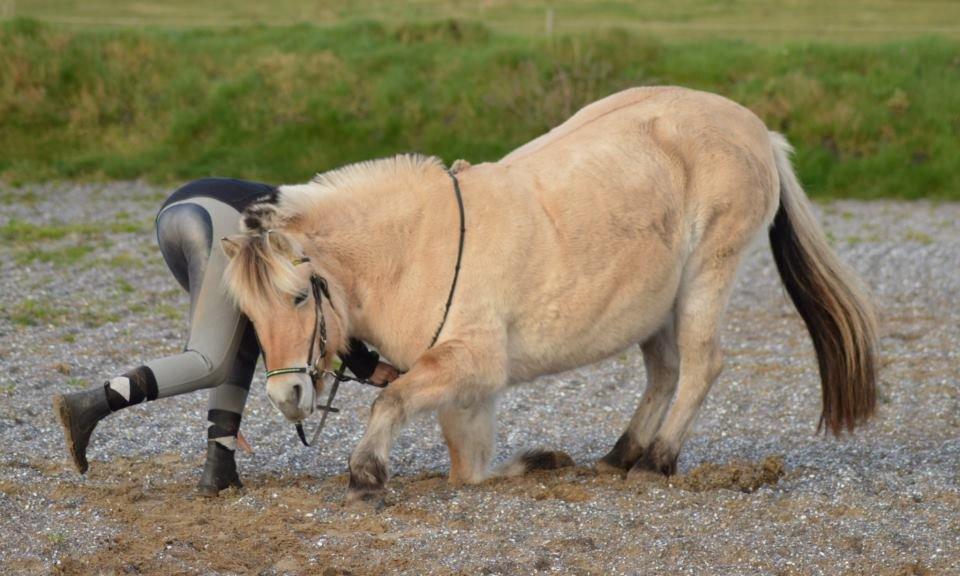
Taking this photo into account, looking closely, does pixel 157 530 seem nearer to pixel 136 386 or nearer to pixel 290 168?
pixel 136 386

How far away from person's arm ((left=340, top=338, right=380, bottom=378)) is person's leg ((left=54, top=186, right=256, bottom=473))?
0.47 m

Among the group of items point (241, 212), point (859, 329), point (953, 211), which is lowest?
point (953, 211)

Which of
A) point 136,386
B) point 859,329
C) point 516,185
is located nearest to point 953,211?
point 859,329

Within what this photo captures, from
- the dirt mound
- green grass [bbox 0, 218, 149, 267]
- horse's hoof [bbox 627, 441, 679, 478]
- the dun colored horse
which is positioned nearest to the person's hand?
the dun colored horse

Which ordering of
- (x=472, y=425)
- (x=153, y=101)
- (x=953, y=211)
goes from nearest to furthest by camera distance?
(x=472, y=425), (x=953, y=211), (x=153, y=101)

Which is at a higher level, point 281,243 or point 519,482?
point 281,243

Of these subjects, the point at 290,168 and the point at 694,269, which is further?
the point at 290,168

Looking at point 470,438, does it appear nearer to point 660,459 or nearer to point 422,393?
point 422,393

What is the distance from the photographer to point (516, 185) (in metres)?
5.99

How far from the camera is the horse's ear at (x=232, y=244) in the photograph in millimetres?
5242

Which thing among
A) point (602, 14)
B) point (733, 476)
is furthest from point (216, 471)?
point (602, 14)

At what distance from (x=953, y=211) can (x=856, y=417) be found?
39.3 ft

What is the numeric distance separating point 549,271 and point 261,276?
144 centimetres

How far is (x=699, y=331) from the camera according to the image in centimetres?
644
